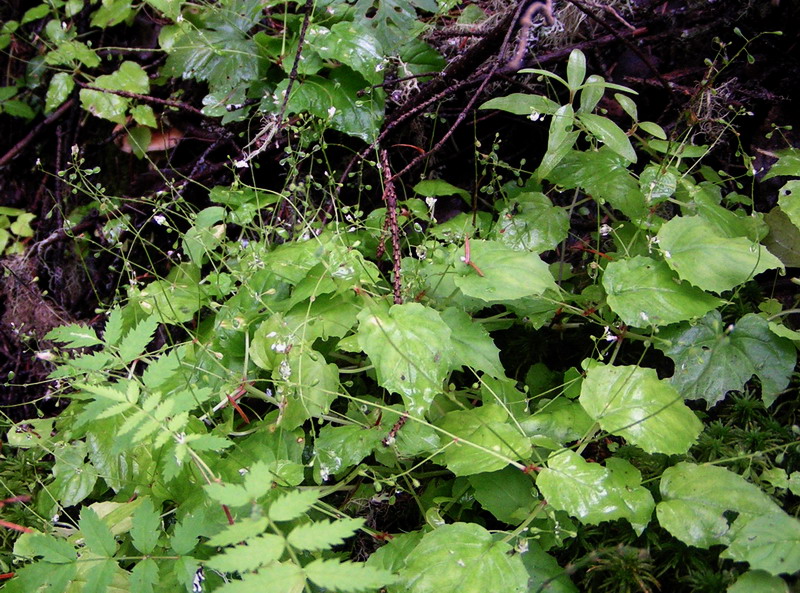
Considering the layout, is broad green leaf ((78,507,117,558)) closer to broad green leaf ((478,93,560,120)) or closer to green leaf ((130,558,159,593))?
green leaf ((130,558,159,593))

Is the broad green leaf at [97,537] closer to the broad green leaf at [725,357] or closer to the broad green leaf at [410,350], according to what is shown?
the broad green leaf at [410,350]

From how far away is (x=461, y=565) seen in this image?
1.28m

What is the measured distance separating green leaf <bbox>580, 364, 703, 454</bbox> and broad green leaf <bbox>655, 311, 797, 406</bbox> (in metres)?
0.17

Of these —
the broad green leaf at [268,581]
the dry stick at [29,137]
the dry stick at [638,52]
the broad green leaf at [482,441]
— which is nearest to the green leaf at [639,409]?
the broad green leaf at [482,441]

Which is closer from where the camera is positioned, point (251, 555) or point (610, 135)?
point (251, 555)

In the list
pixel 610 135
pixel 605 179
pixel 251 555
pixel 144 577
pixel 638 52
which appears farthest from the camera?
pixel 638 52

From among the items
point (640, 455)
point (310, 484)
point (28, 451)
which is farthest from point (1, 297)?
point (640, 455)

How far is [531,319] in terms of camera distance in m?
1.76

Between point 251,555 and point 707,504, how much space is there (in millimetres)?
1017

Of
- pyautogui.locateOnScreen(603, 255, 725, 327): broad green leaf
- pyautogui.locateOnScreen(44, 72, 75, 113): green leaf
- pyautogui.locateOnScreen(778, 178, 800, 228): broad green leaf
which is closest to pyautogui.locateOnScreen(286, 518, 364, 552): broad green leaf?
pyautogui.locateOnScreen(603, 255, 725, 327): broad green leaf

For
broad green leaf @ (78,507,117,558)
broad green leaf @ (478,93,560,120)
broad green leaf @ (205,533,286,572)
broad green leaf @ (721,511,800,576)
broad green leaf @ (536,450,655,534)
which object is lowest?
broad green leaf @ (78,507,117,558)

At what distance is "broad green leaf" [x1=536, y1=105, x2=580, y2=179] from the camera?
1.75 metres

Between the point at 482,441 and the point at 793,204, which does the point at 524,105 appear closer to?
the point at 793,204

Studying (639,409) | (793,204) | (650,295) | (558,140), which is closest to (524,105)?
(558,140)
